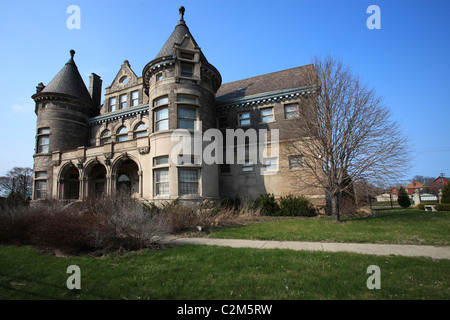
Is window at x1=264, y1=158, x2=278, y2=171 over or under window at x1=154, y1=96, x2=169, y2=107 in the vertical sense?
under

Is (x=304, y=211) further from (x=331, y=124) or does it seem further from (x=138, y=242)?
(x=138, y=242)

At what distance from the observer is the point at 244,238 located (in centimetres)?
889

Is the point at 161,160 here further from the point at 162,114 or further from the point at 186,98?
the point at 186,98

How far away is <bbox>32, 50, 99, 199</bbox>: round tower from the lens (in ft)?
78.6

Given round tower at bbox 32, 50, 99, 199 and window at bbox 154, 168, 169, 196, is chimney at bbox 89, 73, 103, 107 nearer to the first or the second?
round tower at bbox 32, 50, 99, 199

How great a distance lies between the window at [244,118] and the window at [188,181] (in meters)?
7.24

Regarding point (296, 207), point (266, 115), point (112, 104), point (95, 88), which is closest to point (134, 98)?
point (112, 104)

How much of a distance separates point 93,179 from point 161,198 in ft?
37.7

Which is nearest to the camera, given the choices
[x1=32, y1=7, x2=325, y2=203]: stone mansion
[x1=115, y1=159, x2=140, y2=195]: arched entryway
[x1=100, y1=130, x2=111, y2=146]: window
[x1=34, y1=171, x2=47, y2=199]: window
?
[x1=32, y1=7, x2=325, y2=203]: stone mansion

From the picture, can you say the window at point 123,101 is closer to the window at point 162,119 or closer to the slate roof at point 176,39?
the slate roof at point 176,39

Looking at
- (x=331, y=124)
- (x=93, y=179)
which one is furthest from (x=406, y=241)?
(x=93, y=179)

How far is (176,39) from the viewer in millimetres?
19422

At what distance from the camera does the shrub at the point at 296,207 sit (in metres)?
17.1

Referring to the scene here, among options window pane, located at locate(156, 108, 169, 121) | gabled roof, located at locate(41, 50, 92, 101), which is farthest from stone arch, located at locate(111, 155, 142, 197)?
gabled roof, located at locate(41, 50, 92, 101)
